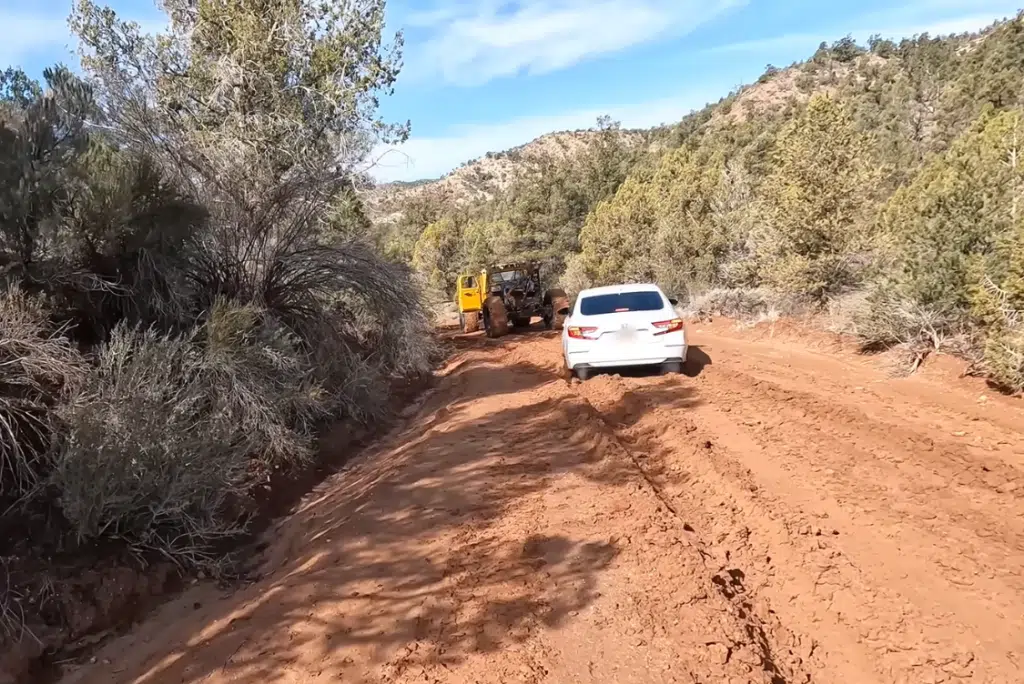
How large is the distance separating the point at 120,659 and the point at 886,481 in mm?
6153

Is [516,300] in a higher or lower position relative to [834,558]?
higher

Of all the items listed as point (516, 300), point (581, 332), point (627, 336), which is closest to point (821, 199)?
point (627, 336)

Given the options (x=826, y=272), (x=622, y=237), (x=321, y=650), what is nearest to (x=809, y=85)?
(x=622, y=237)

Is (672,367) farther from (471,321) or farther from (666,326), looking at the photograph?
(471,321)

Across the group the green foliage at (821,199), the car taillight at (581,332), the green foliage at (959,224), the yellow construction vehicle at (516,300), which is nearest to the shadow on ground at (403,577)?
the car taillight at (581,332)

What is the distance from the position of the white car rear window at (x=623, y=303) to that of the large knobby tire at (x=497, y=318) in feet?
35.4

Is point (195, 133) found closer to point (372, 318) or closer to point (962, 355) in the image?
point (372, 318)

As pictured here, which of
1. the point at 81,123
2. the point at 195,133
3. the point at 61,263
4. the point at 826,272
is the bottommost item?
the point at 826,272

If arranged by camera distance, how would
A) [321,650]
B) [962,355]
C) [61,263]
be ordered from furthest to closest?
[962,355] < [61,263] < [321,650]

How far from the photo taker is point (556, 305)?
917 inches

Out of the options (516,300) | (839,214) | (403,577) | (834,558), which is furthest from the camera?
(516,300)

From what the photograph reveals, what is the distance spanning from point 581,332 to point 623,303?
2.88 feet

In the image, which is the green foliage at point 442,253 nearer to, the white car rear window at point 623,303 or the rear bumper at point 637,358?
the white car rear window at point 623,303

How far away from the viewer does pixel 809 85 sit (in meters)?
69.1
